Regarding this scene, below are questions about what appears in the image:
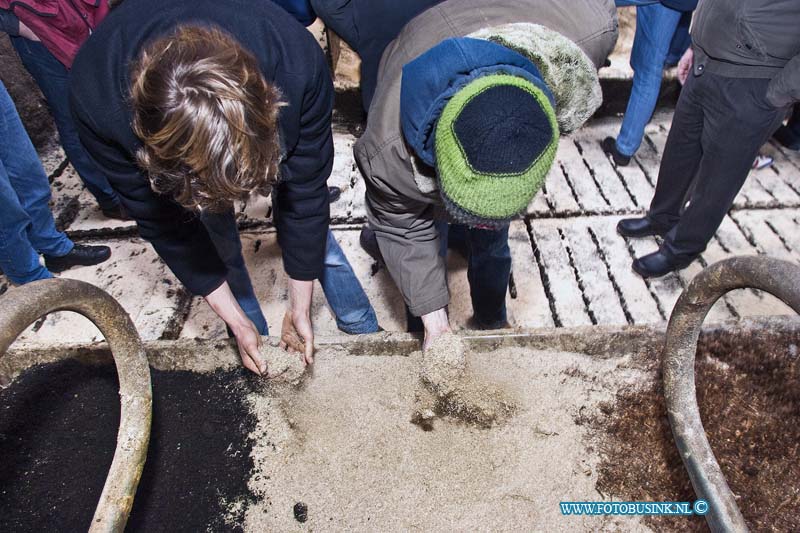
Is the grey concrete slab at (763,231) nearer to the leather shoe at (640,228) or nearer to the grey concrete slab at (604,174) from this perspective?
the leather shoe at (640,228)

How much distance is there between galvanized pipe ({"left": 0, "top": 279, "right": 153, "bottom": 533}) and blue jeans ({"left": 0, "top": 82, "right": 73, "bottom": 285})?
4.39ft

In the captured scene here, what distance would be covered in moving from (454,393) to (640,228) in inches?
67.9

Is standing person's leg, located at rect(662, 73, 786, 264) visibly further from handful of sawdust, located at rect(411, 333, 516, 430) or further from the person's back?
handful of sawdust, located at rect(411, 333, 516, 430)

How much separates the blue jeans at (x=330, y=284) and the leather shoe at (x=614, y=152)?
6.58 ft

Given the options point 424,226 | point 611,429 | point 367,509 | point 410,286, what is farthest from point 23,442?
point 611,429

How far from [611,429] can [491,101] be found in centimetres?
114

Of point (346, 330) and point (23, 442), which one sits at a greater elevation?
point (23, 442)

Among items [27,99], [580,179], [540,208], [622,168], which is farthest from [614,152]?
[27,99]

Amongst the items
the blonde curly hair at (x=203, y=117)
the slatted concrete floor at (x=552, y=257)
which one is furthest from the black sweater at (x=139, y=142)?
the slatted concrete floor at (x=552, y=257)

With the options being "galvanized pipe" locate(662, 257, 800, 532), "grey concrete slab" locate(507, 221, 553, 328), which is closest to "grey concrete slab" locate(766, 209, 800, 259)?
"grey concrete slab" locate(507, 221, 553, 328)

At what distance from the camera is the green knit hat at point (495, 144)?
3.47 ft

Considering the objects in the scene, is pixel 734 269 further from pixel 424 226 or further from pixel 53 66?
pixel 53 66

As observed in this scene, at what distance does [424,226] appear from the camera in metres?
1.66

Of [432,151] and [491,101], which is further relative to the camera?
[432,151]
